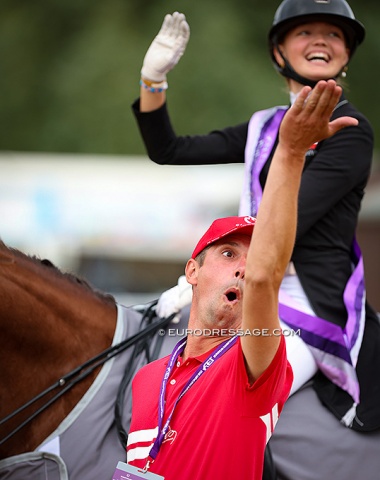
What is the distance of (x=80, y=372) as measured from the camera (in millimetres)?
2973

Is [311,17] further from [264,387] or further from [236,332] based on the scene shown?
[264,387]

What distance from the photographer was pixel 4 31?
468 inches

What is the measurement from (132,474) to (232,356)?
0.43 m

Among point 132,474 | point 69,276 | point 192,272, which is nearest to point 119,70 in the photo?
point 69,276

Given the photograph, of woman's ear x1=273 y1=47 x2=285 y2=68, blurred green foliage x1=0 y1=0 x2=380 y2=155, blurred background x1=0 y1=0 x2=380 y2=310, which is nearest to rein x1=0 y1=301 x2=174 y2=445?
woman's ear x1=273 y1=47 x2=285 y2=68

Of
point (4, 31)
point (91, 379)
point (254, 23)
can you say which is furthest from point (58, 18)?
point (91, 379)

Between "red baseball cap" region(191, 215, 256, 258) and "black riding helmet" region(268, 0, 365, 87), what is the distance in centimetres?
132

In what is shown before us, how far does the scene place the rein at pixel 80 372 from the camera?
2.85 metres

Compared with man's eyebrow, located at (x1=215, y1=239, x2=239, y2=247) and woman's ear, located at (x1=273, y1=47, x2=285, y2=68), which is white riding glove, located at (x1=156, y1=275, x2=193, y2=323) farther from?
woman's ear, located at (x1=273, y1=47, x2=285, y2=68)

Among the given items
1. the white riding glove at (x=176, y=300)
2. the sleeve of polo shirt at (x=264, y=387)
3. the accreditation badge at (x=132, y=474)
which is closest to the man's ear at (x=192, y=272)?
the sleeve of polo shirt at (x=264, y=387)

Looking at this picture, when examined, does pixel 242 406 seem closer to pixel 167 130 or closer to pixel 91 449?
pixel 91 449

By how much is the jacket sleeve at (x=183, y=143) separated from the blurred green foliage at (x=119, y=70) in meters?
7.37

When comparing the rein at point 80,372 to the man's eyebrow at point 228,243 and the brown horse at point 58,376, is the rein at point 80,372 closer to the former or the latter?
the brown horse at point 58,376

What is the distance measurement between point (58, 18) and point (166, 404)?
11.1 meters
